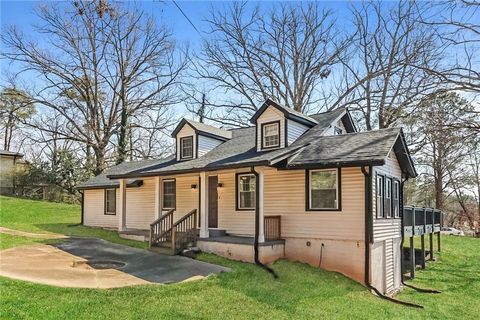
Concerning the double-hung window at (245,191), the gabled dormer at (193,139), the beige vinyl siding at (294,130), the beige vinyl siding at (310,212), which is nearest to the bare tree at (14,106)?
the gabled dormer at (193,139)

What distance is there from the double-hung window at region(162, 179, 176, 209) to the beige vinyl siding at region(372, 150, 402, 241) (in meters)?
8.06

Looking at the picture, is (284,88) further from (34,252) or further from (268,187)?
(34,252)

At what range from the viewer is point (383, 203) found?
491 inches

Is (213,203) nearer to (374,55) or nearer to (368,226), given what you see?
(368,226)

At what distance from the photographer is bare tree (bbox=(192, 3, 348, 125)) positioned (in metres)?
28.0

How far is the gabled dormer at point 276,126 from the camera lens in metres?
13.7

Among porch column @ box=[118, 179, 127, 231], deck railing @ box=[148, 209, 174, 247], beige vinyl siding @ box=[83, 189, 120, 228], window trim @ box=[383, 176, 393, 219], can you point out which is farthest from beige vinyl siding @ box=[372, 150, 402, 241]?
beige vinyl siding @ box=[83, 189, 120, 228]

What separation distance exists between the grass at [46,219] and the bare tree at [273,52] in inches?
530

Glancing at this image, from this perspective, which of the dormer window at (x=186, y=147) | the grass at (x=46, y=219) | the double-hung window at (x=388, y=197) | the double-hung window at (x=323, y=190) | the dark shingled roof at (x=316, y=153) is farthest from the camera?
the grass at (x=46, y=219)

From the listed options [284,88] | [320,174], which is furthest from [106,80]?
[320,174]

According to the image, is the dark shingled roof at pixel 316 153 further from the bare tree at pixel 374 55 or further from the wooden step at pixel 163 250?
the bare tree at pixel 374 55

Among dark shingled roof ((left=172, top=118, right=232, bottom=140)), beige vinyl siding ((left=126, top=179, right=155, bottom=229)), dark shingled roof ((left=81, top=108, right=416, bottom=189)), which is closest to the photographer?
dark shingled roof ((left=81, top=108, right=416, bottom=189))

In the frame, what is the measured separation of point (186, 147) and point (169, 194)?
2070 millimetres

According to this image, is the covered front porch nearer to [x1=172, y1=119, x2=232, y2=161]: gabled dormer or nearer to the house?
the house
